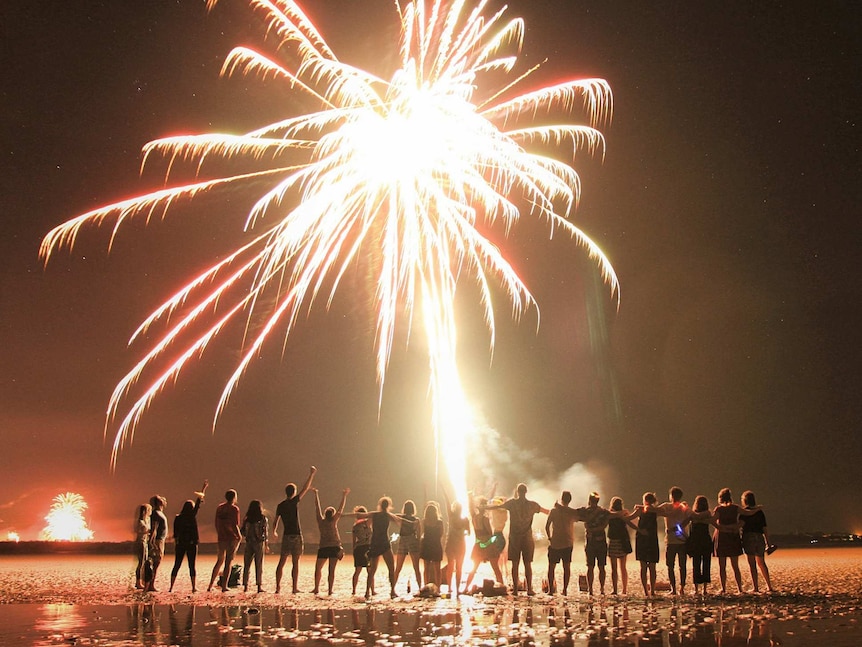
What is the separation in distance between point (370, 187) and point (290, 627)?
11891 mm

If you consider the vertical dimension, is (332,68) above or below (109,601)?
above

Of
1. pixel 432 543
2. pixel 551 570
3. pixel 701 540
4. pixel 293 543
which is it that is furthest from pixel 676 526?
pixel 293 543

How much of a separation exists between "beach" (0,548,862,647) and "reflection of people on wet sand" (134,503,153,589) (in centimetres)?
69

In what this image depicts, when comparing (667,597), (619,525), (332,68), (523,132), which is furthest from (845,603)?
(332,68)

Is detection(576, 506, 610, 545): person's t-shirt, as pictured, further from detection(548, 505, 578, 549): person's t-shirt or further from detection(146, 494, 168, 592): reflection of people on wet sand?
detection(146, 494, 168, 592): reflection of people on wet sand

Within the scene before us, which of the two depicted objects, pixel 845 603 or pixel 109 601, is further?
pixel 109 601

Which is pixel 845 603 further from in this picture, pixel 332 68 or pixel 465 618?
pixel 332 68

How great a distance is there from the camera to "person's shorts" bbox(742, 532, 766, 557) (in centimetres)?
1349

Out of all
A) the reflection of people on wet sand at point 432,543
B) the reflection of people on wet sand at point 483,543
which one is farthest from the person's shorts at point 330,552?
the reflection of people on wet sand at point 483,543

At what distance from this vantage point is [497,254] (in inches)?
779

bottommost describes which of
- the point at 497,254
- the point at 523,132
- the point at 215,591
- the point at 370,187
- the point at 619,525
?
the point at 215,591

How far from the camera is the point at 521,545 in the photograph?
561 inches

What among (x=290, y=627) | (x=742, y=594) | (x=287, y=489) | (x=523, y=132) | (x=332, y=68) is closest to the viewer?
(x=290, y=627)

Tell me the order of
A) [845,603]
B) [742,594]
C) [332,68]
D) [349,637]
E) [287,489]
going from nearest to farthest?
[349,637]
[845,603]
[742,594]
[287,489]
[332,68]
